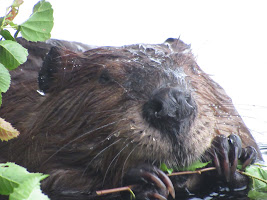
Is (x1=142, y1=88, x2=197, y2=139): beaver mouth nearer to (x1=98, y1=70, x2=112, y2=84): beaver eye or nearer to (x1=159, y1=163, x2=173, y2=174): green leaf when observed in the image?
(x1=159, y1=163, x2=173, y2=174): green leaf

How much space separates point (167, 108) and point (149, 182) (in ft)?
1.22

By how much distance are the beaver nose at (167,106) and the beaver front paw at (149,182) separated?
0.25m

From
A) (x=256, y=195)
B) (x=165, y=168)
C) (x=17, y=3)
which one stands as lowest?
(x=256, y=195)

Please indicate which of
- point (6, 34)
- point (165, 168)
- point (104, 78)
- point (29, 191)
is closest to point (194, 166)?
point (165, 168)

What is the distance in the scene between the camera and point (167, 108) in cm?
241

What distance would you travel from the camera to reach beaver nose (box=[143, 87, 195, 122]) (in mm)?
2408

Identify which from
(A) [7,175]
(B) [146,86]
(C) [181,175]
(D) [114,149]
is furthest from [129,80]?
(A) [7,175]

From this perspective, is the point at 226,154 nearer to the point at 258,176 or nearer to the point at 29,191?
the point at 258,176

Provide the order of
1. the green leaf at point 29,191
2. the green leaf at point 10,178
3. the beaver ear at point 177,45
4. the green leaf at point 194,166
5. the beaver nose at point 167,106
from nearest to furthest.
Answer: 1. the green leaf at point 29,191
2. the green leaf at point 10,178
3. the beaver nose at point 167,106
4. the green leaf at point 194,166
5. the beaver ear at point 177,45

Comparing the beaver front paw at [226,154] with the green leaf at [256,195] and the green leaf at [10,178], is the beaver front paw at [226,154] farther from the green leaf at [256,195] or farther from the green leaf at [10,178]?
the green leaf at [10,178]

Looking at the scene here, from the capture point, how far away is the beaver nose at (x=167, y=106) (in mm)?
2408

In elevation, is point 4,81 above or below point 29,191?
above

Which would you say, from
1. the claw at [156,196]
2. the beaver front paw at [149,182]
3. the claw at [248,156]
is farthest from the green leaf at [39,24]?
the claw at [248,156]

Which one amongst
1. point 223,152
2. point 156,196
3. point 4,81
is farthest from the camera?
point 223,152
